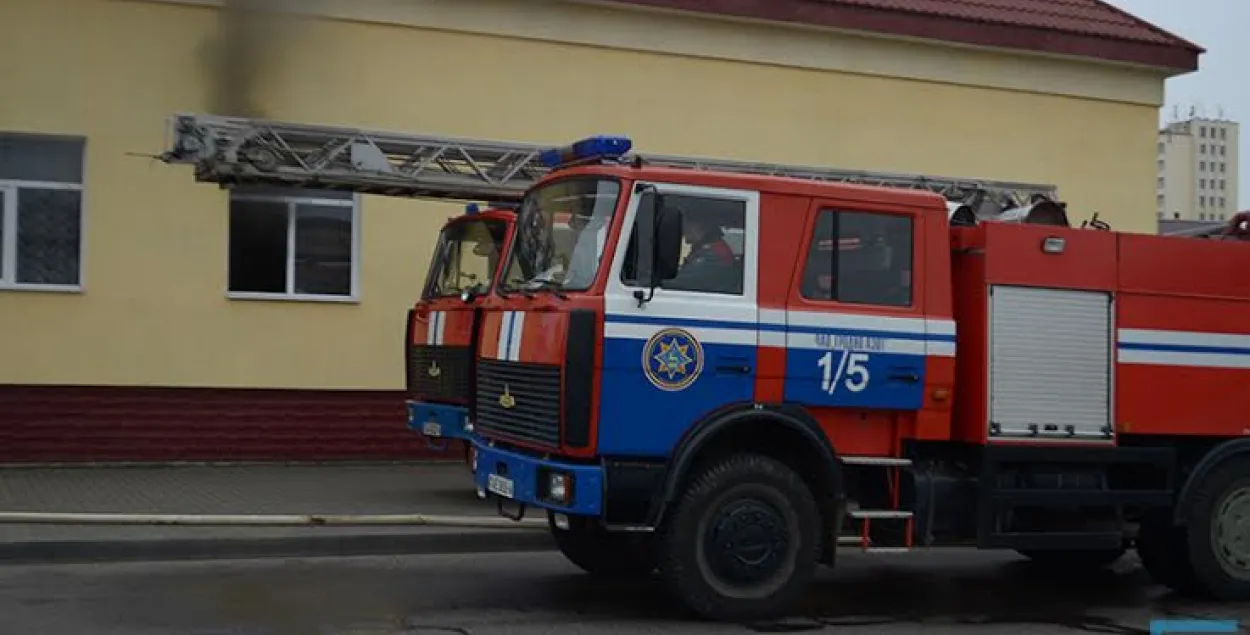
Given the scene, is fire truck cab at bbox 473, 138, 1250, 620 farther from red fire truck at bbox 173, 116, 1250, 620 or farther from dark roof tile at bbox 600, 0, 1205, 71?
dark roof tile at bbox 600, 0, 1205, 71

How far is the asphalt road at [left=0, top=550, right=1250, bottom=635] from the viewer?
838 cm

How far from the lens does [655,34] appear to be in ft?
56.4

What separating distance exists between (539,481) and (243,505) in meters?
5.07

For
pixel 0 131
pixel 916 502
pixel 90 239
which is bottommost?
pixel 916 502

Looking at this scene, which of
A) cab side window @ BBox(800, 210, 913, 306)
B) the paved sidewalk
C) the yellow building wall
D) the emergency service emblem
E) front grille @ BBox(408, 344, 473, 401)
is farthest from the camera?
the yellow building wall

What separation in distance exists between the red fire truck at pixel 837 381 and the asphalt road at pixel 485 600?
1.62 ft

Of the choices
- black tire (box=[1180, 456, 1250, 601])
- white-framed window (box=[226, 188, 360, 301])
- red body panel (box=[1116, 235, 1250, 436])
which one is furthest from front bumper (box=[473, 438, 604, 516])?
white-framed window (box=[226, 188, 360, 301])

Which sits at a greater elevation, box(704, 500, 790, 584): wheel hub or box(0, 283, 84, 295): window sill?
box(0, 283, 84, 295): window sill

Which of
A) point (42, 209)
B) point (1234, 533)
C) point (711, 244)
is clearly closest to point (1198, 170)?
point (1234, 533)

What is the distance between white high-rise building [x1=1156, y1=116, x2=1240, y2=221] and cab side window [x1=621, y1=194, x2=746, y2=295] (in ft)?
45.1

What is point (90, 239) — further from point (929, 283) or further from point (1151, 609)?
point (1151, 609)

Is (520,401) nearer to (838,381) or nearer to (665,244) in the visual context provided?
(665,244)

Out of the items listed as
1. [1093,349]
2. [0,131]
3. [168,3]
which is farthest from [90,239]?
[1093,349]

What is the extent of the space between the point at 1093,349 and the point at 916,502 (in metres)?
1.70
